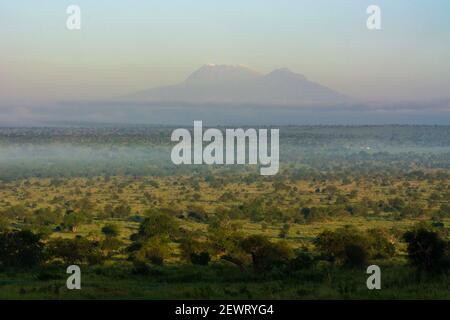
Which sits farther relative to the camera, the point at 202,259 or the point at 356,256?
the point at 202,259

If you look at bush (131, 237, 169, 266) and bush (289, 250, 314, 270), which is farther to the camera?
bush (131, 237, 169, 266)

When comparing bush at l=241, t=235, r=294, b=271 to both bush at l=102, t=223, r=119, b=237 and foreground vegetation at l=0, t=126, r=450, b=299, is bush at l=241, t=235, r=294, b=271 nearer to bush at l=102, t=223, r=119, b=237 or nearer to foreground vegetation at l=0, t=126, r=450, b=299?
foreground vegetation at l=0, t=126, r=450, b=299

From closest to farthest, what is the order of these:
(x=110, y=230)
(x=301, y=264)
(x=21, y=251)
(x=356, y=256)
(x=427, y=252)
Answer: (x=427, y=252)
(x=301, y=264)
(x=356, y=256)
(x=21, y=251)
(x=110, y=230)

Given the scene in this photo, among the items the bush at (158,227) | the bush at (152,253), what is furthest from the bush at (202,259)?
the bush at (158,227)

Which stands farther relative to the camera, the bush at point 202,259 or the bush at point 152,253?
the bush at point 152,253

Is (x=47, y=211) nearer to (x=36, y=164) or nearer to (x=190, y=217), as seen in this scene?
(x=190, y=217)

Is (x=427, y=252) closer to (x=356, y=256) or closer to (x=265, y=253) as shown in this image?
(x=356, y=256)

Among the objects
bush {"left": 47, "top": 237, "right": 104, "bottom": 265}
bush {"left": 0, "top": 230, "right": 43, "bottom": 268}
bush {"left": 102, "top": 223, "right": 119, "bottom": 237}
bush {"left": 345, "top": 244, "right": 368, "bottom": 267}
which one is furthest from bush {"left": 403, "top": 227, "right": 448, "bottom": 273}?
bush {"left": 102, "top": 223, "right": 119, "bottom": 237}

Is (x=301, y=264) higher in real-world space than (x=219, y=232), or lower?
higher

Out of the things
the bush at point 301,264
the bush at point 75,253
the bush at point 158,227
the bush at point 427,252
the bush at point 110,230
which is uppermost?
the bush at point 427,252

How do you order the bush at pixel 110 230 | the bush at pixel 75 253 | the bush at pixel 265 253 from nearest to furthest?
the bush at pixel 265 253 < the bush at pixel 75 253 < the bush at pixel 110 230

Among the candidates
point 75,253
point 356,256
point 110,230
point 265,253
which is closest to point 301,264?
point 265,253

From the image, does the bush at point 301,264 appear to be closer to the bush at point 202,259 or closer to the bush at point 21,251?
the bush at point 202,259
